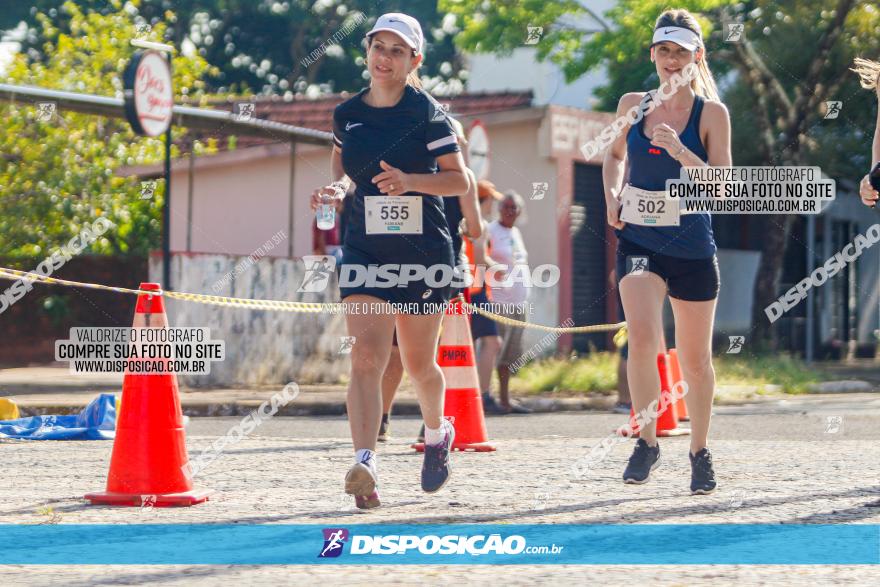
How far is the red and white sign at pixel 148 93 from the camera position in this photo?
14.1 m

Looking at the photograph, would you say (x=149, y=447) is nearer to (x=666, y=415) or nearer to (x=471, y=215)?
(x=471, y=215)

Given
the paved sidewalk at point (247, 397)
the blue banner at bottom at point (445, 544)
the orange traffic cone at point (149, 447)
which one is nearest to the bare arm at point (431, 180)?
the orange traffic cone at point (149, 447)

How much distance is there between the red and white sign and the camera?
556 inches

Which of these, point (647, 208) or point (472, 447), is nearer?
point (647, 208)

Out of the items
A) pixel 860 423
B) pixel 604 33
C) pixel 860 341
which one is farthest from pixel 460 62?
pixel 860 423

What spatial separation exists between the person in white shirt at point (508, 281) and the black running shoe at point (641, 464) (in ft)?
17.4

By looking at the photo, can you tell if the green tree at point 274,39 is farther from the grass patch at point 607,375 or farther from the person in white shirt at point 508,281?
the person in white shirt at point 508,281

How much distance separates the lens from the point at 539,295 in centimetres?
1938

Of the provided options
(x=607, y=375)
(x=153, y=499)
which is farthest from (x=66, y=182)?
(x=153, y=499)

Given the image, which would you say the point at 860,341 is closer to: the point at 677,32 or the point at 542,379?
the point at 542,379

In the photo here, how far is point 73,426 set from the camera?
1025 cm

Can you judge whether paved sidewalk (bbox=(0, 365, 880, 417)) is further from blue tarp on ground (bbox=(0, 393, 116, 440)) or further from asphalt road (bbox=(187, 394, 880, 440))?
Answer: blue tarp on ground (bbox=(0, 393, 116, 440))

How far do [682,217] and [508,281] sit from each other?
5.66m

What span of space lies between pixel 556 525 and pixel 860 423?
21.2 feet
